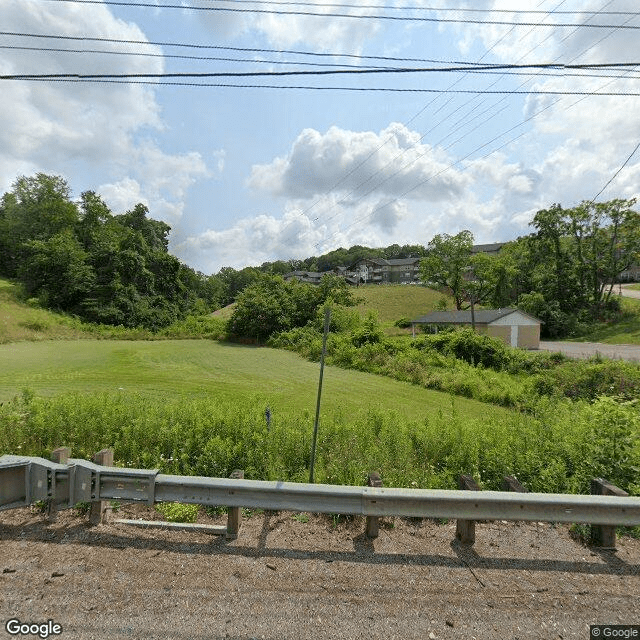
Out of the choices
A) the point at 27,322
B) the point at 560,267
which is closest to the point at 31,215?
the point at 27,322

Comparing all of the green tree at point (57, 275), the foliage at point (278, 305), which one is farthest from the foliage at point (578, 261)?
the green tree at point (57, 275)

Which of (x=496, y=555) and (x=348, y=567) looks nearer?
(x=348, y=567)

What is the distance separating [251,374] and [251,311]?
736 inches

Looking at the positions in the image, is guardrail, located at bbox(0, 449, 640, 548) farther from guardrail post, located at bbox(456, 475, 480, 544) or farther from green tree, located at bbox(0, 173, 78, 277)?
green tree, located at bbox(0, 173, 78, 277)

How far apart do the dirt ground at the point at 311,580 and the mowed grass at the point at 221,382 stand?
15.2 feet

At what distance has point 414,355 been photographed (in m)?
21.1

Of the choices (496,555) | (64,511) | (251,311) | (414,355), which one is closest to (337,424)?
(496,555)

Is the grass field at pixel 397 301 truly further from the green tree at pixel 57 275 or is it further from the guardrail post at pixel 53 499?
the guardrail post at pixel 53 499

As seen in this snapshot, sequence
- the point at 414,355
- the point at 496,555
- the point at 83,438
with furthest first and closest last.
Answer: the point at 414,355 → the point at 83,438 → the point at 496,555

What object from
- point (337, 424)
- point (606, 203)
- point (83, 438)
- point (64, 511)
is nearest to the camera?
point (64, 511)

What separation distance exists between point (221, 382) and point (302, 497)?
41.2ft

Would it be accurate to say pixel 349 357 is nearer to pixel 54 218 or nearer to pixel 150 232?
pixel 150 232

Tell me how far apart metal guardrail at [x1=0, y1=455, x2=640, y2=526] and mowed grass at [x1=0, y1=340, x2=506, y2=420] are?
450cm

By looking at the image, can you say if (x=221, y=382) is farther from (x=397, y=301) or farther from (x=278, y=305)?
(x=397, y=301)
